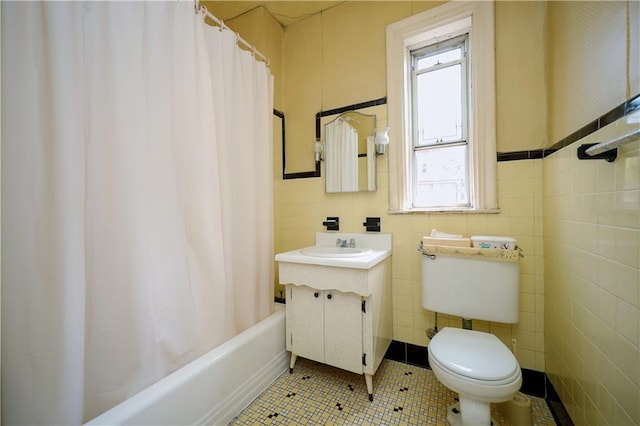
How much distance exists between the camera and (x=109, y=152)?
0.96 metres

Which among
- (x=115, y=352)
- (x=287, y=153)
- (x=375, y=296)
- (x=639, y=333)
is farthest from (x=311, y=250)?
(x=639, y=333)

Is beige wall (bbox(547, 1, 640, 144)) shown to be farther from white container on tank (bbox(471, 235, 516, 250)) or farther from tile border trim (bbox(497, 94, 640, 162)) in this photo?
white container on tank (bbox(471, 235, 516, 250))

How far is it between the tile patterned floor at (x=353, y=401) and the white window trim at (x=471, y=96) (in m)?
1.05

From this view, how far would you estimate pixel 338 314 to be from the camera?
1446 mm

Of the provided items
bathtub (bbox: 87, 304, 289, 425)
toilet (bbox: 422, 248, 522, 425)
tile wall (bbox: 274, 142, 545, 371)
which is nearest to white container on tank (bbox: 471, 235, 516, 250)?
toilet (bbox: 422, 248, 522, 425)

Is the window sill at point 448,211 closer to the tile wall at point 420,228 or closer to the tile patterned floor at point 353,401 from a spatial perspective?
the tile wall at point 420,228

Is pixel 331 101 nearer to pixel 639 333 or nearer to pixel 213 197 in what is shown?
pixel 213 197

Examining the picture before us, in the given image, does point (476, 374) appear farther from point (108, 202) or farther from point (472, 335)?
point (108, 202)

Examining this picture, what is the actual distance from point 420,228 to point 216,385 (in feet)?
4.71

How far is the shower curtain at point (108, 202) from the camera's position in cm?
79

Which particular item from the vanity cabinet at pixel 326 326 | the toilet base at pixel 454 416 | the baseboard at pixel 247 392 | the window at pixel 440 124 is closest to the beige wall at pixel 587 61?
the window at pixel 440 124

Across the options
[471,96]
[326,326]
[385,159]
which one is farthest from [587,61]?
[326,326]

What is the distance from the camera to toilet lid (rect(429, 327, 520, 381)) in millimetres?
1005

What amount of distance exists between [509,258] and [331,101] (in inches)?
61.8
